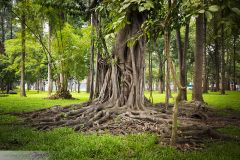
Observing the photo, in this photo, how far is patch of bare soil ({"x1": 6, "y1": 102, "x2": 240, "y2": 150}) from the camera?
29.2 ft

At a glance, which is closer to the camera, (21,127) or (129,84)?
(21,127)

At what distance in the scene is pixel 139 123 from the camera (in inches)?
411

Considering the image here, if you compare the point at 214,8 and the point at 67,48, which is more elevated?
the point at 67,48

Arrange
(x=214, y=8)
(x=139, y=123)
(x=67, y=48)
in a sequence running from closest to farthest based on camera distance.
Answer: (x=214, y=8) → (x=139, y=123) → (x=67, y=48)

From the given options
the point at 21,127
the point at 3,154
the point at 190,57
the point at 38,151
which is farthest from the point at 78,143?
the point at 190,57

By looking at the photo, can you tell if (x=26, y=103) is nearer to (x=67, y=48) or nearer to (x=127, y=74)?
(x=67, y=48)

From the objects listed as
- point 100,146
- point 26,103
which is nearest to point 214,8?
point 100,146

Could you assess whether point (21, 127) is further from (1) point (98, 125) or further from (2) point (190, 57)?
(2) point (190, 57)

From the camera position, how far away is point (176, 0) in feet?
22.3

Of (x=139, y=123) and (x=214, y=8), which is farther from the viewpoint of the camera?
(x=139, y=123)

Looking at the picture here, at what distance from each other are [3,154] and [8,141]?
1660 mm

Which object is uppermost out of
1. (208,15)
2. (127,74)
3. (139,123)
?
(208,15)

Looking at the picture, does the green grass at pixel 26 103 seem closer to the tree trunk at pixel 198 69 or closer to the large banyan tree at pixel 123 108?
the large banyan tree at pixel 123 108

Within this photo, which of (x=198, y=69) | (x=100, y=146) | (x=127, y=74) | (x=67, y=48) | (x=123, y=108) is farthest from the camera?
(x=67, y=48)
